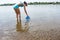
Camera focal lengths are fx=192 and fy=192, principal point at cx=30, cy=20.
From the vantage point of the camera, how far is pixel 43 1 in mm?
39062

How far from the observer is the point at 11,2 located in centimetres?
3975

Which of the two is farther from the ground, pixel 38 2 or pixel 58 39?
pixel 58 39

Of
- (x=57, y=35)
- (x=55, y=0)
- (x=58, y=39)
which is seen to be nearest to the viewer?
(x=58, y=39)

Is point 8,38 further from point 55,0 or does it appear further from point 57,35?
point 55,0

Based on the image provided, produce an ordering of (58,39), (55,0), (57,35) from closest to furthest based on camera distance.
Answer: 1. (58,39)
2. (57,35)
3. (55,0)

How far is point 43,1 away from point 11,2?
6.61 metres

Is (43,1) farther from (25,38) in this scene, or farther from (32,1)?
(25,38)

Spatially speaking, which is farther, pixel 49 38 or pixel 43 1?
pixel 43 1

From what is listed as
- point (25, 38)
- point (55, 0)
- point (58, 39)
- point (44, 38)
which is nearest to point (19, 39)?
point (25, 38)

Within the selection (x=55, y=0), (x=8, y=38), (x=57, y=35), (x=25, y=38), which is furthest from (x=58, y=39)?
(x=55, y=0)

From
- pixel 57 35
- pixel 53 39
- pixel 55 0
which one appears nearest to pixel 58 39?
pixel 53 39

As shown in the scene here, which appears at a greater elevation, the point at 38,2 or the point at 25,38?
the point at 25,38

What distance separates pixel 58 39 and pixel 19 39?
1.60 meters

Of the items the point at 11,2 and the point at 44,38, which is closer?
the point at 44,38
